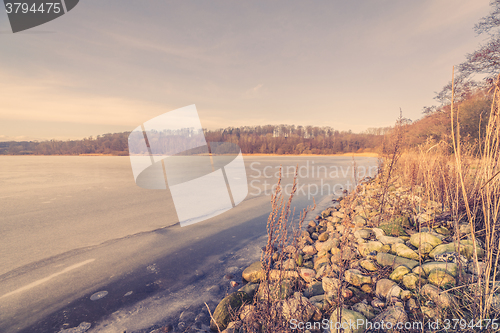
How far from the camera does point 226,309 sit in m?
2.41

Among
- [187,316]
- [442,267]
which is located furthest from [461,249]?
[187,316]

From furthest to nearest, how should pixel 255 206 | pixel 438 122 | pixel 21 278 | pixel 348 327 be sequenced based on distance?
pixel 438 122, pixel 255 206, pixel 21 278, pixel 348 327

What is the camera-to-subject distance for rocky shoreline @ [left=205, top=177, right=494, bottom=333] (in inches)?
71.4

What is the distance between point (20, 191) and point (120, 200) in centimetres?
490

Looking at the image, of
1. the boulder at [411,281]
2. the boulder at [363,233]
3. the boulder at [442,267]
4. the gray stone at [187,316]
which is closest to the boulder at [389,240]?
the boulder at [363,233]

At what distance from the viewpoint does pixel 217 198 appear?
26.1 feet

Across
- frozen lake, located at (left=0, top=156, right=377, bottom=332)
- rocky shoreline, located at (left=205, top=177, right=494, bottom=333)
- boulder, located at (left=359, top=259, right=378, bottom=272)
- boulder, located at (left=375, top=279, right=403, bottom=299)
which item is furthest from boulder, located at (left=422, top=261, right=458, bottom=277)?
frozen lake, located at (left=0, top=156, right=377, bottom=332)

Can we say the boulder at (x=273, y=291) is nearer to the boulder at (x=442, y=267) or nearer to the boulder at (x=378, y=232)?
the boulder at (x=442, y=267)

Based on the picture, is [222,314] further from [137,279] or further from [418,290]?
[418,290]

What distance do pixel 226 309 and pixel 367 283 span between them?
1787 mm

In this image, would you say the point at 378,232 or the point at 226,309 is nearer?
the point at 226,309

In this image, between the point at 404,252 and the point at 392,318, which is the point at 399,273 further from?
the point at 392,318

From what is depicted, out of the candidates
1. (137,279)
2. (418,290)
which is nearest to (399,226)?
(418,290)

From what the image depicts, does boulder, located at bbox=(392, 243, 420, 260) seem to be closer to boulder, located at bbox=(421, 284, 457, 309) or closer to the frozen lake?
boulder, located at bbox=(421, 284, 457, 309)
